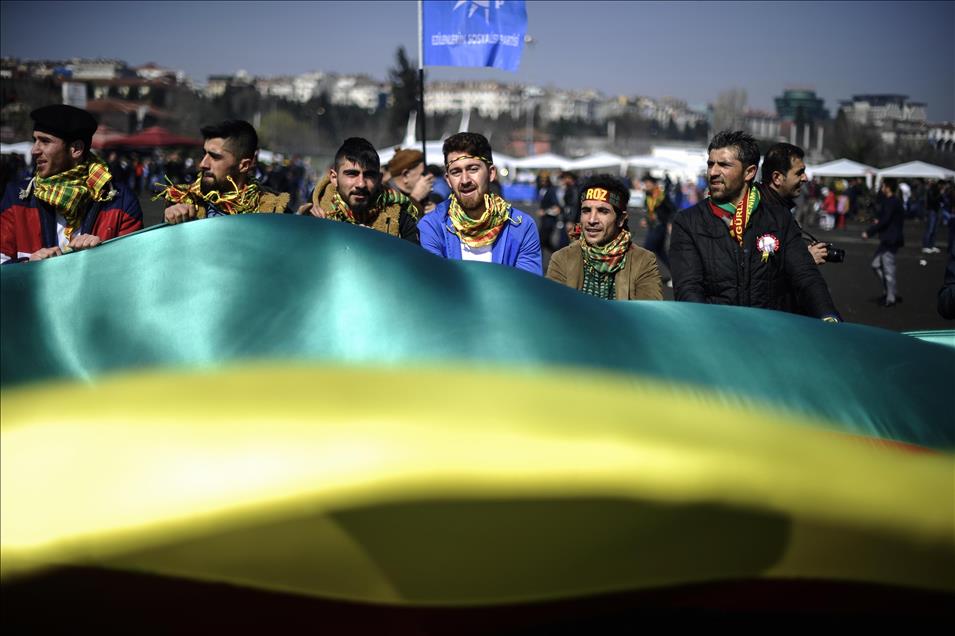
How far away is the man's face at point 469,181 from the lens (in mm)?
4473

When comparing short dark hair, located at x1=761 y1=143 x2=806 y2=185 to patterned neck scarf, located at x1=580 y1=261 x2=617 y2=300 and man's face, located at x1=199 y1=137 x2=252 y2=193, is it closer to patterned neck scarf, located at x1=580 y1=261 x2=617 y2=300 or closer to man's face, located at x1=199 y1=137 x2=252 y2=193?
patterned neck scarf, located at x1=580 y1=261 x2=617 y2=300

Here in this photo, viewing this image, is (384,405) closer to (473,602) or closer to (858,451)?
(473,602)

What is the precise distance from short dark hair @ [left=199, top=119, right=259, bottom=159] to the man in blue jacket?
971 mm

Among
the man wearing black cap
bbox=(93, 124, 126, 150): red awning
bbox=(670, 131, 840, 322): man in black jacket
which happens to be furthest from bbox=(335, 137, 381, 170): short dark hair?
bbox=(93, 124, 126, 150): red awning

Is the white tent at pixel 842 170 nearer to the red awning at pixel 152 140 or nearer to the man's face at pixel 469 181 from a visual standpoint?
the red awning at pixel 152 140

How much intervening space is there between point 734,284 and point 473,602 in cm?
288

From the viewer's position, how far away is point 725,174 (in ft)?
15.3

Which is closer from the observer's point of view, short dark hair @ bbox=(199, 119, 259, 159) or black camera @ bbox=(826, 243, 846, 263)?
short dark hair @ bbox=(199, 119, 259, 159)

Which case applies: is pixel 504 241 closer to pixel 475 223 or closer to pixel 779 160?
pixel 475 223

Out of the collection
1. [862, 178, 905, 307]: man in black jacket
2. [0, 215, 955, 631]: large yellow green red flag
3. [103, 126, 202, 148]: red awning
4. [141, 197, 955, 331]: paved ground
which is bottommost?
[141, 197, 955, 331]: paved ground

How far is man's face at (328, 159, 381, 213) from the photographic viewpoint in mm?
4641

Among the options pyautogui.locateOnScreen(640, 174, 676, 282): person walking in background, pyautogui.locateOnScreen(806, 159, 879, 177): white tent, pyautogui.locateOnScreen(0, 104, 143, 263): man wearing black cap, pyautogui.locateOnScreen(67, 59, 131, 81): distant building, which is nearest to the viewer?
pyautogui.locateOnScreen(0, 104, 143, 263): man wearing black cap

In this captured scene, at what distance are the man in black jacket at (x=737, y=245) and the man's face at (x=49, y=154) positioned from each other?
9.96 ft

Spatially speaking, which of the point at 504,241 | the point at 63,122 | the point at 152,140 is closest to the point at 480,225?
the point at 504,241
